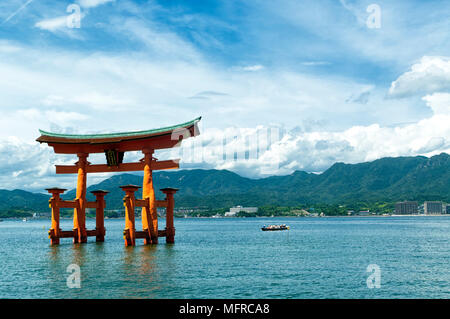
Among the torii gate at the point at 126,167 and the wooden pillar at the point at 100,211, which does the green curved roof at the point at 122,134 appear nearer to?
the torii gate at the point at 126,167

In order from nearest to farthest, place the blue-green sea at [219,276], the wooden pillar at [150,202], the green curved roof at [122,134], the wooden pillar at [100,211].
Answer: the blue-green sea at [219,276] < the green curved roof at [122,134] < the wooden pillar at [150,202] < the wooden pillar at [100,211]

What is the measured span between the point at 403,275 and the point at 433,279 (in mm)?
1826

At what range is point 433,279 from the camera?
78.3ft

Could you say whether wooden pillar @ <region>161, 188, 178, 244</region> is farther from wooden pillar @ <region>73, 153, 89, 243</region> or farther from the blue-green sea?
wooden pillar @ <region>73, 153, 89, 243</region>

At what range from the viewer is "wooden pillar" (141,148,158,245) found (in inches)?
1398

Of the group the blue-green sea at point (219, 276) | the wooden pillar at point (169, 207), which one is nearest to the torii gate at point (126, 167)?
the wooden pillar at point (169, 207)

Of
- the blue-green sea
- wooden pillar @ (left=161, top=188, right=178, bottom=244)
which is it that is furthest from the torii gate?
the blue-green sea

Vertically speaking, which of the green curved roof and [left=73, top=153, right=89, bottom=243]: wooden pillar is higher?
the green curved roof

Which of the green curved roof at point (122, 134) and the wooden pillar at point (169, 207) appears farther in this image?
the wooden pillar at point (169, 207)

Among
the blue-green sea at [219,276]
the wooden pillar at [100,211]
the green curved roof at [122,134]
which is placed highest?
the green curved roof at [122,134]

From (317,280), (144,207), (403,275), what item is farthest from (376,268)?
(144,207)

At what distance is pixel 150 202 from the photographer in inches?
1399

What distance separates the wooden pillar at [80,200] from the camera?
3894cm
